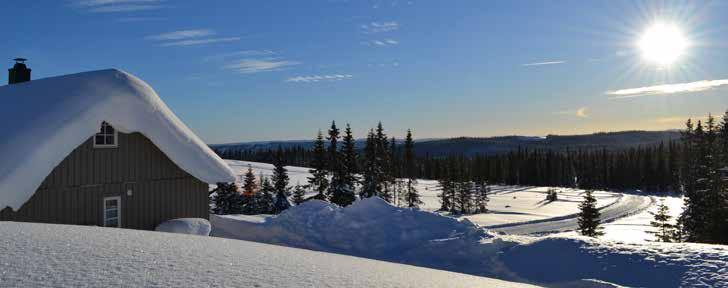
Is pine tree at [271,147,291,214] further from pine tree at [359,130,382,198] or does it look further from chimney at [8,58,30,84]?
chimney at [8,58,30,84]

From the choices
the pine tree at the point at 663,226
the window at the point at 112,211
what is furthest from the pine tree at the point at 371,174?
the window at the point at 112,211

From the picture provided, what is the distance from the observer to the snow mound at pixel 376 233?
14094 millimetres

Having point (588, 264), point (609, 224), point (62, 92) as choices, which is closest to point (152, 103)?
point (62, 92)

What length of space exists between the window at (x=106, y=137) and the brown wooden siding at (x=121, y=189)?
0.14 m

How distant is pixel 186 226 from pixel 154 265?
33.9 ft

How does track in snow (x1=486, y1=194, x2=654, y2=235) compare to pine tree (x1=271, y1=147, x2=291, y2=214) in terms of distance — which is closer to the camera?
pine tree (x1=271, y1=147, x2=291, y2=214)

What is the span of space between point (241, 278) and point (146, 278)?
0.98 metres

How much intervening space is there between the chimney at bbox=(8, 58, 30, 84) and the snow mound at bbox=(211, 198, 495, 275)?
386 inches

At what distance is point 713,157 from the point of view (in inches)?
1305

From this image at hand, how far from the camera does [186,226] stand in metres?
15.3

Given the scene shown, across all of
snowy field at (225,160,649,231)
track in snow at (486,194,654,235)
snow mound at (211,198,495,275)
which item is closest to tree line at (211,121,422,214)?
snowy field at (225,160,649,231)

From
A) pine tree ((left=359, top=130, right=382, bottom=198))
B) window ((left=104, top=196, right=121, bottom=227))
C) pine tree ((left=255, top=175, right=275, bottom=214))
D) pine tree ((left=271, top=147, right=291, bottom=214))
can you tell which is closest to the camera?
window ((left=104, top=196, right=121, bottom=227))

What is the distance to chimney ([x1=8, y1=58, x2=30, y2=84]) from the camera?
19.5m

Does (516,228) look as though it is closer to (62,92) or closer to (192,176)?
(192,176)
